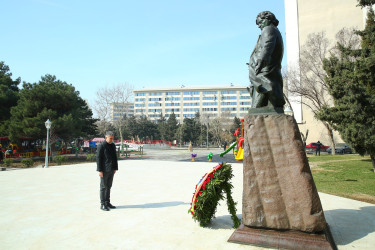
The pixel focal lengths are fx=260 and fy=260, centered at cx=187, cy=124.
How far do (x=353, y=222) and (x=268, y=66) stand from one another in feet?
11.1

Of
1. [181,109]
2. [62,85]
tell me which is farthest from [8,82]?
[181,109]

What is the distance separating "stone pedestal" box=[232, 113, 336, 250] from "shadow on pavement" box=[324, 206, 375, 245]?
2.75 feet

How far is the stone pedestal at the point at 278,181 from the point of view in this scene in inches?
143

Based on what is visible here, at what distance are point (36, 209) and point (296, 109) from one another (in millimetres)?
37790

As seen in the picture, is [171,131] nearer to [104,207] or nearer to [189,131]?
[189,131]

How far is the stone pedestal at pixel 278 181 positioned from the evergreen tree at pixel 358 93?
761 cm

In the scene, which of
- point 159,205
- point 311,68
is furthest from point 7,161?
point 311,68

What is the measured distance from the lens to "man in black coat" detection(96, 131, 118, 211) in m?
5.92

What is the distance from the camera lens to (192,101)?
97812 mm

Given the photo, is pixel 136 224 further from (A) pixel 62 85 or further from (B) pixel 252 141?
(A) pixel 62 85

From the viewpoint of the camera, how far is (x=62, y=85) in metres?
27.9

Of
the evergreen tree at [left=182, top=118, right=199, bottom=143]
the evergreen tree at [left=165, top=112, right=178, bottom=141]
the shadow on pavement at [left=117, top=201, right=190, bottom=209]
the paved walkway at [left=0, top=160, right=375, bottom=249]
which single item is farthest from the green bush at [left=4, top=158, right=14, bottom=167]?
the evergreen tree at [left=165, top=112, right=178, bottom=141]

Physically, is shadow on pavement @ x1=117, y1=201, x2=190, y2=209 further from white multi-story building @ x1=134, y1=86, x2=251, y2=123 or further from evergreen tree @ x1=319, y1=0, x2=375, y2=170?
white multi-story building @ x1=134, y1=86, x2=251, y2=123

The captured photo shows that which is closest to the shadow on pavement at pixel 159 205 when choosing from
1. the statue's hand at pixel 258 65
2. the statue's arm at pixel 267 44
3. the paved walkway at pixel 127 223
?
the paved walkway at pixel 127 223
